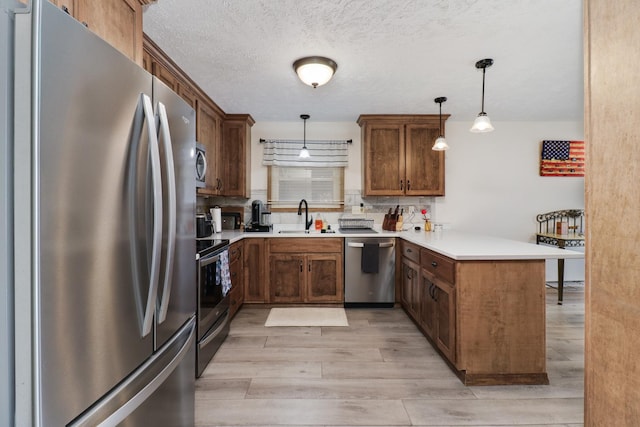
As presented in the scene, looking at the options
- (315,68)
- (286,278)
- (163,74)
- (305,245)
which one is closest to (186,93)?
→ (163,74)

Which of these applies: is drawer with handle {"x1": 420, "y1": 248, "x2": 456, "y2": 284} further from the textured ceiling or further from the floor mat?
the textured ceiling

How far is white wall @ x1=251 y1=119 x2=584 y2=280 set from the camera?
418 centimetres

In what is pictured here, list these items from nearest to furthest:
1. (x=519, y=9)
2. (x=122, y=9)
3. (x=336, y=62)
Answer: (x=122, y=9)
(x=519, y=9)
(x=336, y=62)

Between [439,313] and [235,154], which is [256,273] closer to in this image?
[235,154]

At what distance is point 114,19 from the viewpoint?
144 centimetres

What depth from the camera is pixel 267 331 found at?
2.89 m

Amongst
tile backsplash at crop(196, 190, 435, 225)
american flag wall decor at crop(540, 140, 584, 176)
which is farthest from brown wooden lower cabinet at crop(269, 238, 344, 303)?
american flag wall decor at crop(540, 140, 584, 176)

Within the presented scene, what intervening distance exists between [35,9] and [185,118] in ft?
2.29

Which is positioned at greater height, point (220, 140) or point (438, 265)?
point (220, 140)

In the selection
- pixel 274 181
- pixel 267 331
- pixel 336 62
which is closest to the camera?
pixel 336 62

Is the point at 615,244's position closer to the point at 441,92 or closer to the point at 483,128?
the point at 483,128

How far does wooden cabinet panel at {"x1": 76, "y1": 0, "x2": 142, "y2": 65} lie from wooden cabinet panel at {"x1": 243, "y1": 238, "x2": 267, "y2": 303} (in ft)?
7.61

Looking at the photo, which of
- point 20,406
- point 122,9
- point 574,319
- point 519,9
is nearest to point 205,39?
point 122,9

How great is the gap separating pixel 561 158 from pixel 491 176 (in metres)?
0.99
